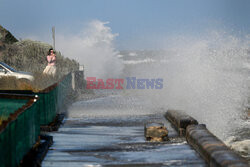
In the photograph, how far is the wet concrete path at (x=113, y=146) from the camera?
24.1ft

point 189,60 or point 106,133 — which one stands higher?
point 189,60

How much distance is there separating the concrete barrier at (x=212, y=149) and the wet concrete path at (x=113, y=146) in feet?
0.55

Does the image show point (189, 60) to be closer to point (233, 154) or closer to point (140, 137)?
point (140, 137)

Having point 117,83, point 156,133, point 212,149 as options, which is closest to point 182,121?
point 156,133

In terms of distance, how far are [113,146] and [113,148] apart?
21cm

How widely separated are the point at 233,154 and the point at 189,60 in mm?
27320

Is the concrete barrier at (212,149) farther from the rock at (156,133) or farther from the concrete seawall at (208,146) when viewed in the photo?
the rock at (156,133)

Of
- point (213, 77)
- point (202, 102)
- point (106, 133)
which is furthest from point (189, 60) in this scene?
point (106, 133)

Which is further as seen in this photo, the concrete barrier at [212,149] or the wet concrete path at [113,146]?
the wet concrete path at [113,146]

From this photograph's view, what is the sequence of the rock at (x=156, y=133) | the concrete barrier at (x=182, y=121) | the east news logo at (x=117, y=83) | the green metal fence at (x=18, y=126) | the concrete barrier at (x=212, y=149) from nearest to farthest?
1. the green metal fence at (x=18, y=126)
2. the concrete barrier at (x=212, y=149)
3. the rock at (x=156, y=133)
4. the concrete barrier at (x=182, y=121)
5. the east news logo at (x=117, y=83)

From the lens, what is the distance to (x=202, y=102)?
22.1 m

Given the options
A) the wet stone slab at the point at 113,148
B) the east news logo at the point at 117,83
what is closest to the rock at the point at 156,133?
the wet stone slab at the point at 113,148

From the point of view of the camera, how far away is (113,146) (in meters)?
8.84

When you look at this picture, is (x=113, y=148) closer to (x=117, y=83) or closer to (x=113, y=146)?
(x=113, y=146)
